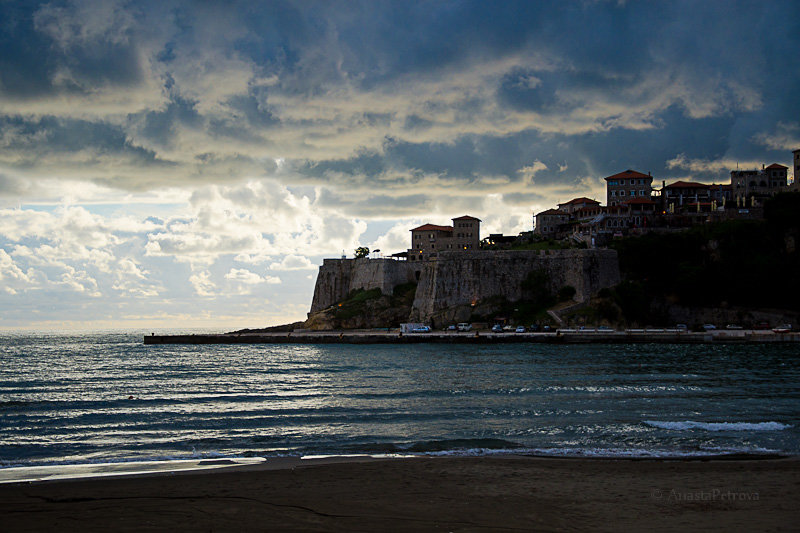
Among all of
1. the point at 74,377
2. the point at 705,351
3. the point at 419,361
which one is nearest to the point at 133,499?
the point at 74,377

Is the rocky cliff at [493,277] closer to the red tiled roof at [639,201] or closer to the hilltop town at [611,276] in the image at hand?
the hilltop town at [611,276]

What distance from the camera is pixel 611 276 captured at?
236ft

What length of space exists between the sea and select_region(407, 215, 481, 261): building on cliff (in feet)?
177

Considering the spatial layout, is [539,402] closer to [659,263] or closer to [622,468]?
[622,468]

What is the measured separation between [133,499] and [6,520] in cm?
197

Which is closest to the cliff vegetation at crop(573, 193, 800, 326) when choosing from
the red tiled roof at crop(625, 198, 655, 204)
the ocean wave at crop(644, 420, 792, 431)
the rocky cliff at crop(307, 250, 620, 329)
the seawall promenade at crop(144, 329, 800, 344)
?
the rocky cliff at crop(307, 250, 620, 329)

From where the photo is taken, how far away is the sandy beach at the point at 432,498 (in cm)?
1036

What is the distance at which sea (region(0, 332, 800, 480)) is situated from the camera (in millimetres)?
17609

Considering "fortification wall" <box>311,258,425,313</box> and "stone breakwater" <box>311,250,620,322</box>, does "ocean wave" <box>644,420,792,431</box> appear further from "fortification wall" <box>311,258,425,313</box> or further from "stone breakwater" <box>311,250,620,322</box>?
"fortification wall" <box>311,258,425,313</box>

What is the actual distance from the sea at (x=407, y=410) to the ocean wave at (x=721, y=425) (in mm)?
67

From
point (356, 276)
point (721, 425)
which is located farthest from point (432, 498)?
point (356, 276)

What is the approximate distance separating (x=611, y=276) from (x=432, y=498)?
209 ft

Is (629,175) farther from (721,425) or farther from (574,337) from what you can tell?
(721,425)

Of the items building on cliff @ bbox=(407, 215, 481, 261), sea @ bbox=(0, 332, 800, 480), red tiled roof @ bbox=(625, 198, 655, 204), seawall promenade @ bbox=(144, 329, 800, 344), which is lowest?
sea @ bbox=(0, 332, 800, 480)
